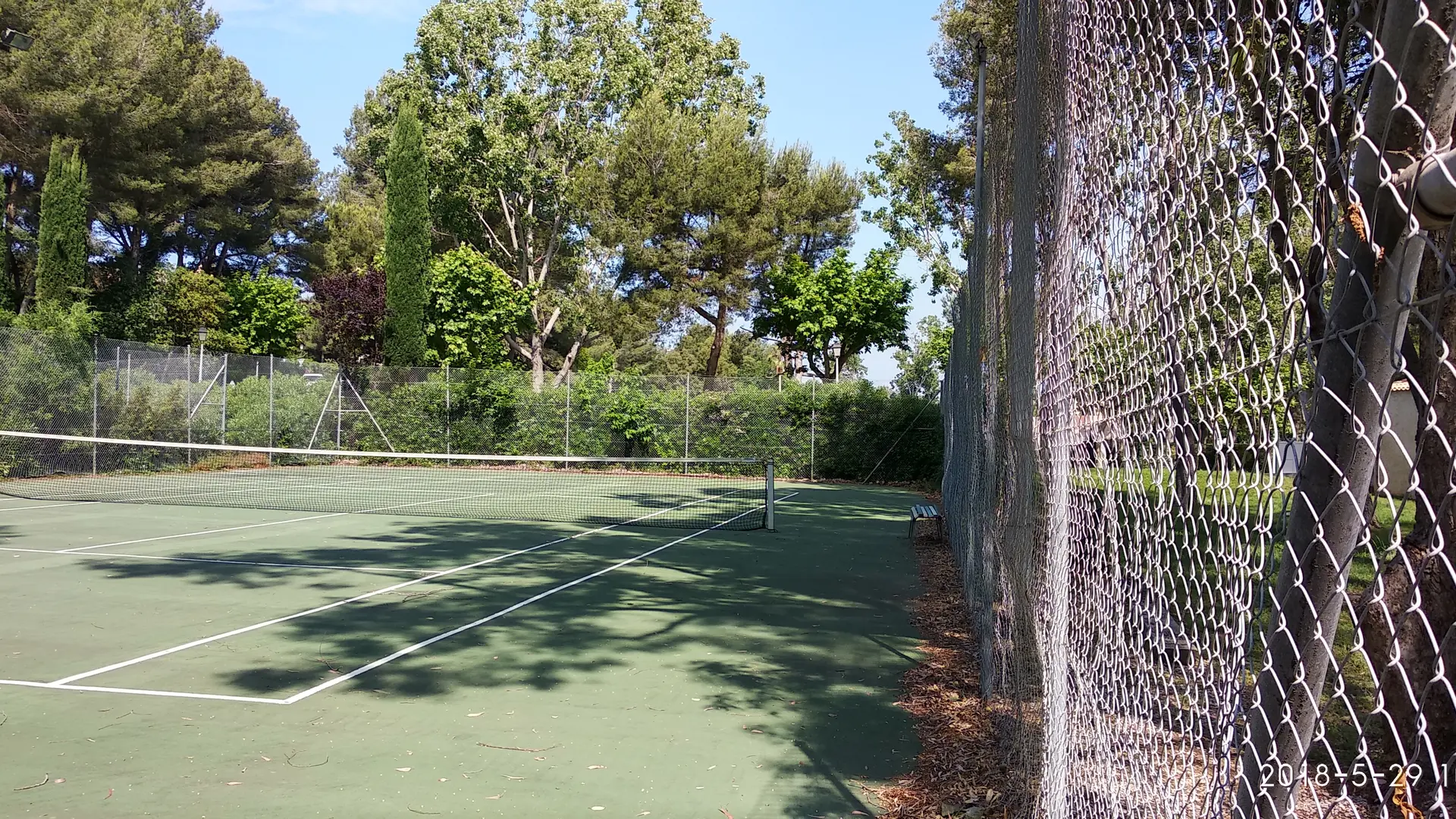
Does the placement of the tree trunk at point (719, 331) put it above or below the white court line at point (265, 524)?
above

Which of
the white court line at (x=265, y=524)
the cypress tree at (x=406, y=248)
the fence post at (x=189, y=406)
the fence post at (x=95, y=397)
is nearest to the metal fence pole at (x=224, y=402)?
the fence post at (x=189, y=406)

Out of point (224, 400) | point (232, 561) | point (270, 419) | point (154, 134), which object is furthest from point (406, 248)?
point (232, 561)

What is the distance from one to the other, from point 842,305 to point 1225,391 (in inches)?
1300

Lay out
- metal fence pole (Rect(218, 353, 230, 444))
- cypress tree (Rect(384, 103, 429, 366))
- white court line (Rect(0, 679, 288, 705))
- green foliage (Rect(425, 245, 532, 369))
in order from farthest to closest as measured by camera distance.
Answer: green foliage (Rect(425, 245, 532, 369))
cypress tree (Rect(384, 103, 429, 366))
metal fence pole (Rect(218, 353, 230, 444))
white court line (Rect(0, 679, 288, 705))

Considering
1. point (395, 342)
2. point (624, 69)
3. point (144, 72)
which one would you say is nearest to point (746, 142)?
point (624, 69)

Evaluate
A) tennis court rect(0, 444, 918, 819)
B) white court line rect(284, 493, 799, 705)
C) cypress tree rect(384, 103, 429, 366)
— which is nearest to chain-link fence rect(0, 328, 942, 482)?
cypress tree rect(384, 103, 429, 366)

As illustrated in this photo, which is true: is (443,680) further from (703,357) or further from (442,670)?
(703,357)

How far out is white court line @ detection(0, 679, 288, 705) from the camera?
595 cm

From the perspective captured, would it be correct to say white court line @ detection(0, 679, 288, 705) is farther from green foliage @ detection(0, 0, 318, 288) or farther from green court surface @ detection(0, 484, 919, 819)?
green foliage @ detection(0, 0, 318, 288)

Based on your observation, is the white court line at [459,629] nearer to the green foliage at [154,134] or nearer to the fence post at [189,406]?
the fence post at [189,406]

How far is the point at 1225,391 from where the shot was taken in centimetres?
216

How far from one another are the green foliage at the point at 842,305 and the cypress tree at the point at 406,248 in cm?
1251

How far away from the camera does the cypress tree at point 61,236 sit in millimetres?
24141

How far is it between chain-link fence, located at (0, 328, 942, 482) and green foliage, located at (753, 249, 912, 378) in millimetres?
5591
